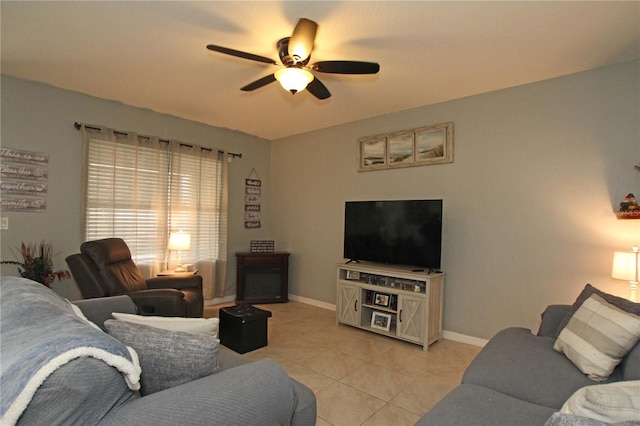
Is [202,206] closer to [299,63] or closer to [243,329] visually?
[243,329]

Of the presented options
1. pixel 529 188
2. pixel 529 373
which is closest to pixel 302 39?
pixel 529 373

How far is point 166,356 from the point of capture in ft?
3.75

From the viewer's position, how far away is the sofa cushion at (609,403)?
97 cm

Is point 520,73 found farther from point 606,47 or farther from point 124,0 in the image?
point 124,0

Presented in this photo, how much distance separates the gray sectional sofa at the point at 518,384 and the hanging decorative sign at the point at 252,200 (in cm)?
388

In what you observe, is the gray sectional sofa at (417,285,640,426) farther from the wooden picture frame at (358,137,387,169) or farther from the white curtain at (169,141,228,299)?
the white curtain at (169,141,228,299)

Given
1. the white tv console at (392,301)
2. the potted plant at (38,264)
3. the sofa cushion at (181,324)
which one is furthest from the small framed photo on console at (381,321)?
the potted plant at (38,264)

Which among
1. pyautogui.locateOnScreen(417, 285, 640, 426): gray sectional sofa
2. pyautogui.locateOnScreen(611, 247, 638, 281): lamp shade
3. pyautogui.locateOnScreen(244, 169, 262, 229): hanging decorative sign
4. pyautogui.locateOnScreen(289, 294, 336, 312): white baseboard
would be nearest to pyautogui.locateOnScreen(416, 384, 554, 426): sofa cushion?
pyautogui.locateOnScreen(417, 285, 640, 426): gray sectional sofa

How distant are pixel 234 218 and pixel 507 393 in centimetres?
414

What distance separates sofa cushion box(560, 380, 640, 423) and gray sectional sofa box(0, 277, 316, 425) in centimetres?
97

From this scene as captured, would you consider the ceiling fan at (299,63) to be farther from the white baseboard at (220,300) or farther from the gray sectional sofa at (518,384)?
the white baseboard at (220,300)

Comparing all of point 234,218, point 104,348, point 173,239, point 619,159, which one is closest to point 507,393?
point 104,348

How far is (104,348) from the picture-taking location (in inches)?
34.6

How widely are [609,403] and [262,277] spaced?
4.26 metres
